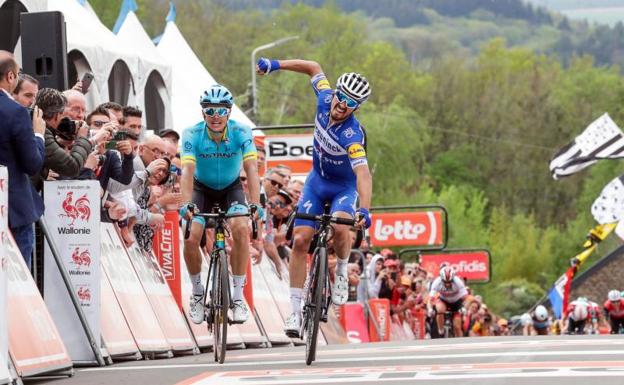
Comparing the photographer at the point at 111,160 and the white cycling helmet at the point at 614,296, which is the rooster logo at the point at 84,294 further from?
the white cycling helmet at the point at 614,296

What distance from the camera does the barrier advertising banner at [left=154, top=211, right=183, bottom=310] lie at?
15922mm

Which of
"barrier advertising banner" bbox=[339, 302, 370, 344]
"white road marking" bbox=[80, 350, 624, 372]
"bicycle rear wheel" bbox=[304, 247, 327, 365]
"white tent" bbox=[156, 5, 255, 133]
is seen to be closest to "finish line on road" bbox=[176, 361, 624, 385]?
"white road marking" bbox=[80, 350, 624, 372]

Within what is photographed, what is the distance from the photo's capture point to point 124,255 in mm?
14258

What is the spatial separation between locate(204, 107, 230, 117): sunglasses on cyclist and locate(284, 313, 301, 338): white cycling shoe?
1862 millimetres

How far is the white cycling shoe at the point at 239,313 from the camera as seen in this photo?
13.2 meters

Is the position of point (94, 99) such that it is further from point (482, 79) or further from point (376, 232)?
point (482, 79)

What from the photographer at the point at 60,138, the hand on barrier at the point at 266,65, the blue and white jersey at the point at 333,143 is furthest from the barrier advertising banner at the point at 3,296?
the hand on barrier at the point at 266,65

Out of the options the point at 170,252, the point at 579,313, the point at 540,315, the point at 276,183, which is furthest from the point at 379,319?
the point at 579,313

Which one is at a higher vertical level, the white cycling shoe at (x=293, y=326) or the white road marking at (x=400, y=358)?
the white cycling shoe at (x=293, y=326)

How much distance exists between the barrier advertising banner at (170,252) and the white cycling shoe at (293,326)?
311cm

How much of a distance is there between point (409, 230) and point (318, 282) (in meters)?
41.7

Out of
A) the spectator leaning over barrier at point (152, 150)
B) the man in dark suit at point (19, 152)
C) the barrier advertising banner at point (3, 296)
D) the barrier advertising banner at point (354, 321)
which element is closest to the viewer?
the barrier advertising banner at point (3, 296)

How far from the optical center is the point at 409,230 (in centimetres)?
5409

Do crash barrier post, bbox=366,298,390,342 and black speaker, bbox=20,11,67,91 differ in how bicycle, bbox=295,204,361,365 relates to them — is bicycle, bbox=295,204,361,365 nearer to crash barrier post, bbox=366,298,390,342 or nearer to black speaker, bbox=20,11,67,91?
black speaker, bbox=20,11,67,91
